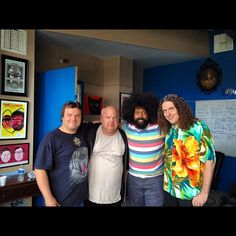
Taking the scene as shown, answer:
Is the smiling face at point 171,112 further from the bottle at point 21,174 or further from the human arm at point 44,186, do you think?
the bottle at point 21,174

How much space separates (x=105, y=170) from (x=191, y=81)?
3.28 m

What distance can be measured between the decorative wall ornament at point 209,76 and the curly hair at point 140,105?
243 centimetres

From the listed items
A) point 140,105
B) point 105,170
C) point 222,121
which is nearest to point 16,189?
point 105,170

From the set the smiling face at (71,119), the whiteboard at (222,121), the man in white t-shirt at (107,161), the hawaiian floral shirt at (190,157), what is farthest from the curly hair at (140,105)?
the whiteboard at (222,121)

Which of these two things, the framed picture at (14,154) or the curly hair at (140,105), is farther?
the framed picture at (14,154)

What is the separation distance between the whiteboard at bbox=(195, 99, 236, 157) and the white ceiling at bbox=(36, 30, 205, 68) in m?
0.97

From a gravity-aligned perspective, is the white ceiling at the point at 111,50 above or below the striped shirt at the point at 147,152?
above

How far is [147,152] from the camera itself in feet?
5.94

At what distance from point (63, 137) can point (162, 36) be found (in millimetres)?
2556

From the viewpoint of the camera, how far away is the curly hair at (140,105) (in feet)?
6.66

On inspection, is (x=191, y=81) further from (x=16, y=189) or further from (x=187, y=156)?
(x=16, y=189)
